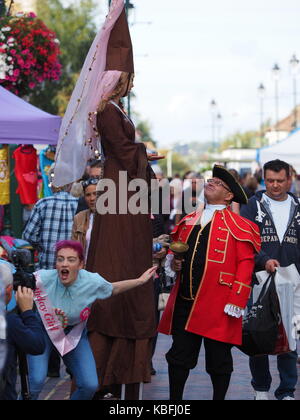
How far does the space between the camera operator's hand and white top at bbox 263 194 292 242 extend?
2884mm

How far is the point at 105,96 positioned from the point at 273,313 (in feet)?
7.05

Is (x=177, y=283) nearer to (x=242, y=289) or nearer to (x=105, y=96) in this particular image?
(x=242, y=289)

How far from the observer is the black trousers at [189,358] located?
7.11m

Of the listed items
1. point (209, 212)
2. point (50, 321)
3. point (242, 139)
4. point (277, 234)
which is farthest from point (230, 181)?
point (242, 139)

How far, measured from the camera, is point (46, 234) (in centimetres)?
930

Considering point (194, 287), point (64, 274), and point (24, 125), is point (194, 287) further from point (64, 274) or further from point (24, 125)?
point (24, 125)

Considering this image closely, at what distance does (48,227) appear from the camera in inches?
366

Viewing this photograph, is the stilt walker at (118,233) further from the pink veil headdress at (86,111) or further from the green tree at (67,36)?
the green tree at (67,36)

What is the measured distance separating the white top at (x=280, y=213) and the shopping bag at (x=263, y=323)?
1.66ft

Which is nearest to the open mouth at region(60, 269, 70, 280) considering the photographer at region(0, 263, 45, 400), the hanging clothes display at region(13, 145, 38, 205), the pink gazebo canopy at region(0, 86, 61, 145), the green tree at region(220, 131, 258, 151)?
the photographer at region(0, 263, 45, 400)

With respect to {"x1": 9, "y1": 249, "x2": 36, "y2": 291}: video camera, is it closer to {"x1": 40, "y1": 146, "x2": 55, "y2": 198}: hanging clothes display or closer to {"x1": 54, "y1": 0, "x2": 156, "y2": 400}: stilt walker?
{"x1": 54, "y1": 0, "x2": 156, "y2": 400}: stilt walker

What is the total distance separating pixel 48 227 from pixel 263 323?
8.53 feet
